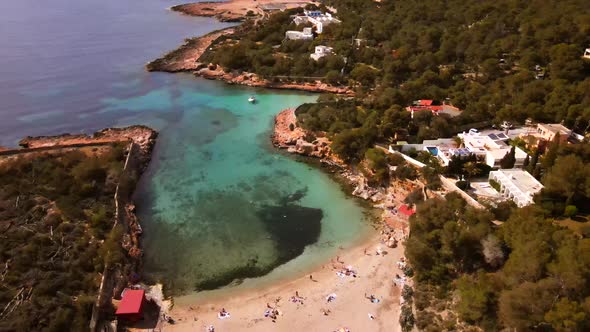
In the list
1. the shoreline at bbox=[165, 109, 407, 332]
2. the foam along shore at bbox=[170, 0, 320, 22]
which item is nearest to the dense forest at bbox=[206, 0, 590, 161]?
the shoreline at bbox=[165, 109, 407, 332]

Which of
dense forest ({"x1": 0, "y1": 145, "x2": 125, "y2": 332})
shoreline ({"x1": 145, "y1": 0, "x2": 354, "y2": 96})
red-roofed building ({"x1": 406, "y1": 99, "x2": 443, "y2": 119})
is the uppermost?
red-roofed building ({"x1": 406, "y1": 99, "x2": 443, "y2": 119})

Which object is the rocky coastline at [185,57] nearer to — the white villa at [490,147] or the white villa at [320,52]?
the white villa at [320,52]

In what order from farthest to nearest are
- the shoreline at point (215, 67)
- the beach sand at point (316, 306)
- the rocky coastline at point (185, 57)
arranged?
1. the rocky coastline at point (185, 57)
2. the shoreline at point (215, 67)
3. the beach sand at point (316, 306)

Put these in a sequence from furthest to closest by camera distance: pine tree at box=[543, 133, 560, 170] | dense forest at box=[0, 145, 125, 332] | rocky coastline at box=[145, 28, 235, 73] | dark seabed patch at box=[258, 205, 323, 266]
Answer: rocky coastline at box=[145, 28, 235, 73], pine tree at box=[543, 133, 560, 170], dark seabed patch at box=[258, 205, 323, 266], dense forest at box=[0, 145, 125, 332]

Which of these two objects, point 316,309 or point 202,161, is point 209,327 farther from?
point 202,161

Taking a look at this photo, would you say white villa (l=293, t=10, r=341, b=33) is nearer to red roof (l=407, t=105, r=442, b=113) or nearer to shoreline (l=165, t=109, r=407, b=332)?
red roof (l=407, t=105, r=442, b=113)

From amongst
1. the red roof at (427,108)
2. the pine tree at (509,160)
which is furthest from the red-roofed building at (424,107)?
the pine tree at (509,160)

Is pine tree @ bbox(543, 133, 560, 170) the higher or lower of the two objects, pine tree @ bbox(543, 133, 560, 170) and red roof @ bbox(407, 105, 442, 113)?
the higher

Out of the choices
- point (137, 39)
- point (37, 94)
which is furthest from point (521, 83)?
point (137, 39)
